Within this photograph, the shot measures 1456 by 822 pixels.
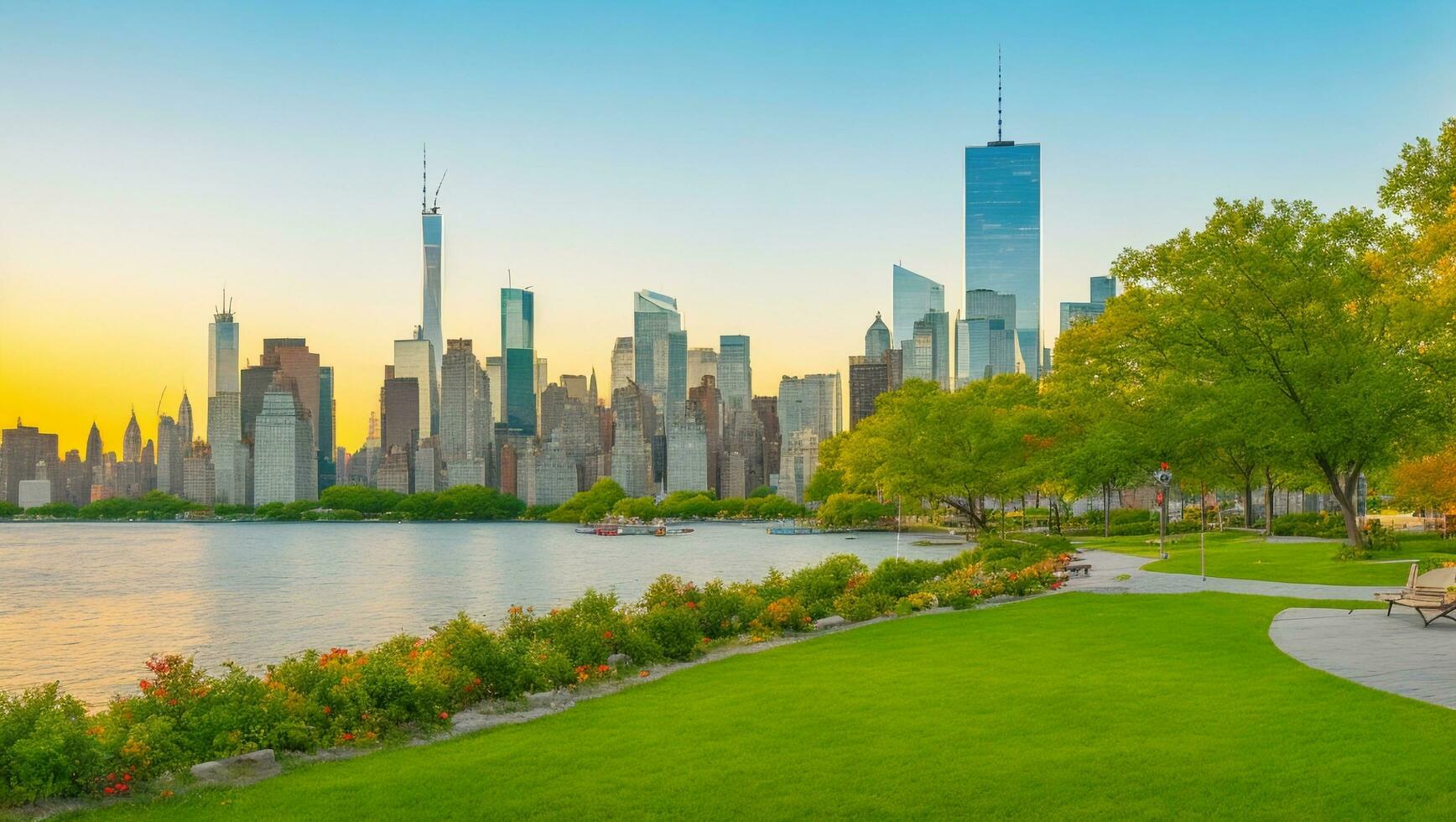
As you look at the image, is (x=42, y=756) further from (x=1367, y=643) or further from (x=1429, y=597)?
(x=1429, y=597)

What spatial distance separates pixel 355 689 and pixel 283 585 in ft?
183

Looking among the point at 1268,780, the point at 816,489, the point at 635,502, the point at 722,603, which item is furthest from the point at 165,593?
the point at 635,502

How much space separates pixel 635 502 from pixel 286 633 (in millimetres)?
141394

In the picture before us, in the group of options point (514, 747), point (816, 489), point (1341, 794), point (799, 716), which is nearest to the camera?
point (1341, 794)

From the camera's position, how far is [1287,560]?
3419 cm

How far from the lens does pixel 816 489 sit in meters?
147

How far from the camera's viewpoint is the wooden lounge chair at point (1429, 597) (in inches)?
722

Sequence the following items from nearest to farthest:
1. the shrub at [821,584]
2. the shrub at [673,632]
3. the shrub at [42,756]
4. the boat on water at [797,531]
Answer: the shrub at [42,756] → the shrub at [673,632] → the shrub at [821,584] → the boat on water at [797,531]

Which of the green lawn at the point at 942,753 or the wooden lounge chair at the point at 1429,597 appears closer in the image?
the green lawn at the point at 942,753

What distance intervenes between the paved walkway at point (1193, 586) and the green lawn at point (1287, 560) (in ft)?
3.42

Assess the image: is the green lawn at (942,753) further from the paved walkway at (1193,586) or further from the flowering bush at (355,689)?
the paved walkway at (1193,586)

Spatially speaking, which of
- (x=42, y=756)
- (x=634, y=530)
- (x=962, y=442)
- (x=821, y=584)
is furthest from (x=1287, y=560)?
(x=634, y=530)

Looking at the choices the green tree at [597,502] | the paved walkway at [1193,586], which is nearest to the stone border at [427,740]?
the paved walkway at [1193,586]

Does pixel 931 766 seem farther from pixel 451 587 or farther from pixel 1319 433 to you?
pixel 451 587
